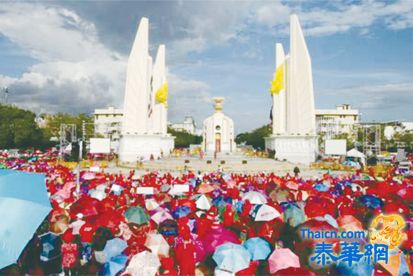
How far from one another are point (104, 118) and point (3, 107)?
61778mm

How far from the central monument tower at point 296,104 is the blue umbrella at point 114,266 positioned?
107 feet

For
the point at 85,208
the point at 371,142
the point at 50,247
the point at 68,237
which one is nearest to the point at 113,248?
the point at 50,247

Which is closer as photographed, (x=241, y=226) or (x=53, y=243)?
(x=53, y=243)

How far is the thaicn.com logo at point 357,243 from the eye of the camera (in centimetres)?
641

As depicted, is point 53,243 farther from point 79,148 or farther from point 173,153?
point 173,153

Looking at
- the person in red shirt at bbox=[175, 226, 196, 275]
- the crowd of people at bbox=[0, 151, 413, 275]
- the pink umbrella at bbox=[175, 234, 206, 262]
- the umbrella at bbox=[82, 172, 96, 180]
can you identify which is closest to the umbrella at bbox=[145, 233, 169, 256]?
the crowd of people at bbox=[0, 151, 413, 275]

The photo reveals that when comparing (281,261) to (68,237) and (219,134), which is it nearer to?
(68,237)

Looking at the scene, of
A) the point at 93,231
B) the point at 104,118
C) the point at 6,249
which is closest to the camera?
the point at 6,249

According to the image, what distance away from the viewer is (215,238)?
271 inches

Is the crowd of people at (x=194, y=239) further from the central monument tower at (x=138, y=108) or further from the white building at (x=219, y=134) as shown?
the white building at (x=219, y=134)

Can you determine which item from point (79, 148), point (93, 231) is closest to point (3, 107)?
point (79, 148)

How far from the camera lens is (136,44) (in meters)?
41.1

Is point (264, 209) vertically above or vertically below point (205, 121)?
below

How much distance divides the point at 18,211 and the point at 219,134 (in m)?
52.0
